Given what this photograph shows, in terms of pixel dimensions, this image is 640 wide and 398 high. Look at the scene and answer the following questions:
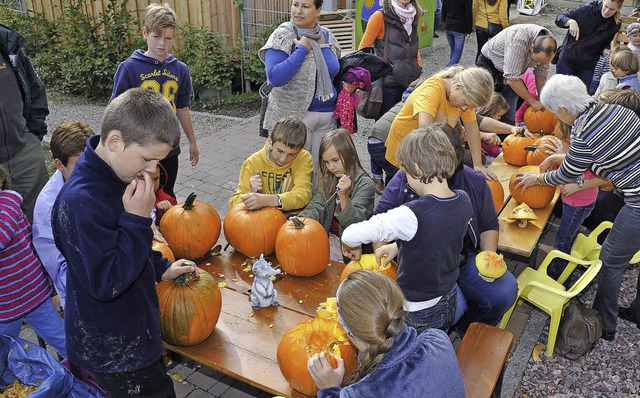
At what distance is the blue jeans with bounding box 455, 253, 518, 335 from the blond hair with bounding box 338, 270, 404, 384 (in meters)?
1.52

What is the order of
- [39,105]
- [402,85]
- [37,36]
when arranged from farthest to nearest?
1. [37,36]
2. [402,85]
3. [39,105]

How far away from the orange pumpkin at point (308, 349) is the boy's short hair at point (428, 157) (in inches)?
33.0

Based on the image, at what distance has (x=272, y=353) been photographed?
9.02 feet

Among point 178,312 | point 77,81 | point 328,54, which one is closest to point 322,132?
point 328,54

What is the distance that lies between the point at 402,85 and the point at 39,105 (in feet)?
12.3

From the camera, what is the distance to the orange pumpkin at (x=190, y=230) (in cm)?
349

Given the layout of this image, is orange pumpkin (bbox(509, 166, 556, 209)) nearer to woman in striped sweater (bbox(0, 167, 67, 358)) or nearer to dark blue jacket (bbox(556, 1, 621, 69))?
woman in striped sweater (bbox(0, 167, 67, 358))

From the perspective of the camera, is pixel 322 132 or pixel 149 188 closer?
pixel 149 188

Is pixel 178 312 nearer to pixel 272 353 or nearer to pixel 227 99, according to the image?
pixel 272 353

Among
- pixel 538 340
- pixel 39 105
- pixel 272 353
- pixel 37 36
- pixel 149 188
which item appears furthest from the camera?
pixel 37 36

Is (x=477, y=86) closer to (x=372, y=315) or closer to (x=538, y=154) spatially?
(x=538, y=154)

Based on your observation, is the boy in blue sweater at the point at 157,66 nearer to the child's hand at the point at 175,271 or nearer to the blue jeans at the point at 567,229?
the child's hand at the point at 175,271

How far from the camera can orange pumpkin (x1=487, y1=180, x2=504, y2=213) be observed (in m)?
4.29

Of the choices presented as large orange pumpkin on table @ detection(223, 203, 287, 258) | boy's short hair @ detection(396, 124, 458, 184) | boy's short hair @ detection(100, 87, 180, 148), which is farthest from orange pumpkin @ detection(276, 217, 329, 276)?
boy's short hair @ detection(100, 87, 180, 148)
